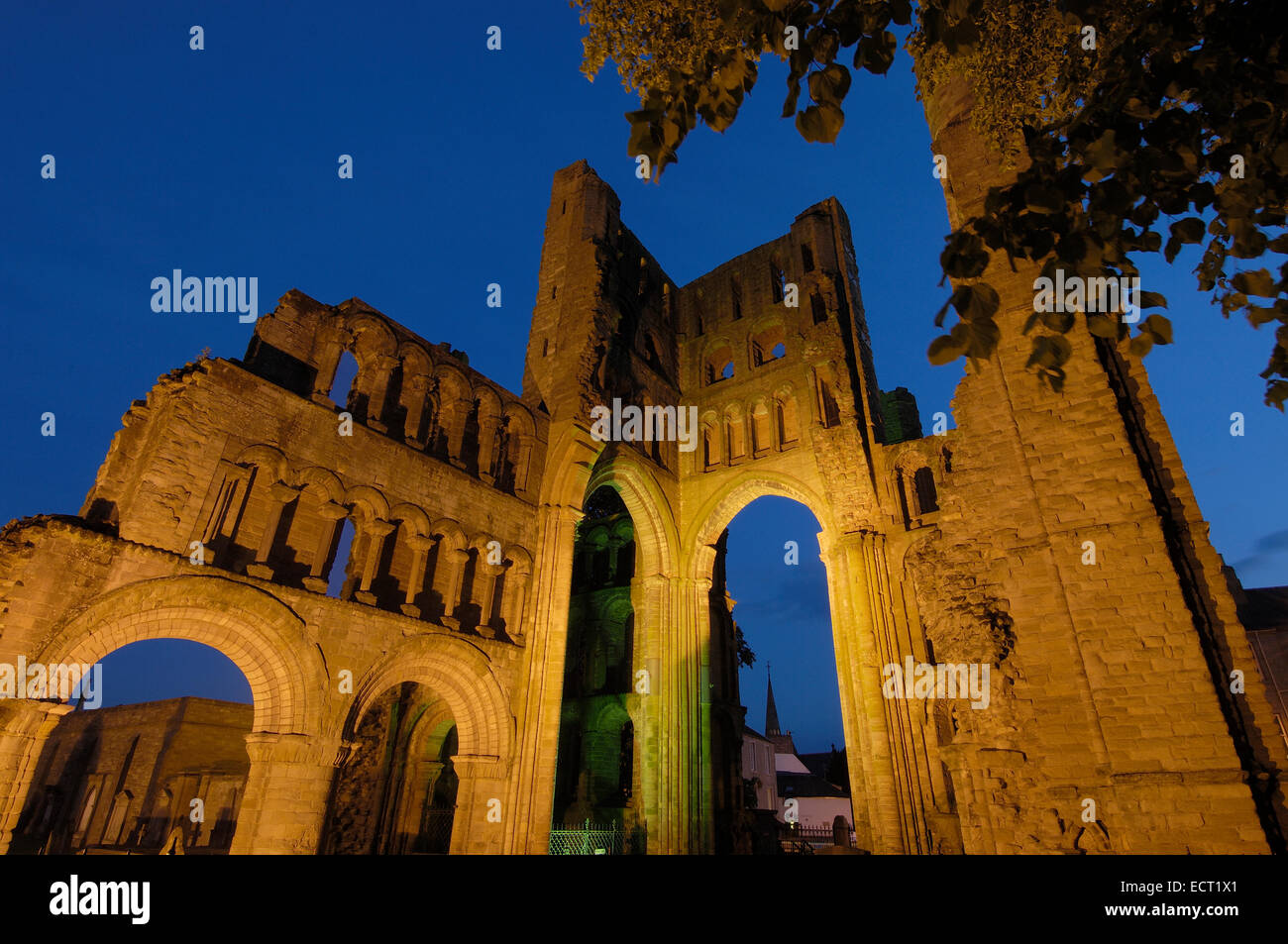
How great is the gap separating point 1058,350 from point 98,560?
11171 millimetres

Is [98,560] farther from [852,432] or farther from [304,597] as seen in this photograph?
[852,432]

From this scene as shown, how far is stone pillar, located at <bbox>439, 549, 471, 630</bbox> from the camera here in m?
12.9

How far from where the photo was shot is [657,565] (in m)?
19.0

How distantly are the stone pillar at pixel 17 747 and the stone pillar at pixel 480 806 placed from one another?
634cm

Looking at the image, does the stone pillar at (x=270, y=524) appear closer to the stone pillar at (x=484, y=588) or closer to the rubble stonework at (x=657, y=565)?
the rubble stonework at (x=657, y=565)

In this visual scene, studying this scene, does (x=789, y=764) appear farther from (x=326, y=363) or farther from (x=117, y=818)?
(x=326, y=363)

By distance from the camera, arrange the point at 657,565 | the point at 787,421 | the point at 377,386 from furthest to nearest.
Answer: the point at 787,421
the point at 657,565
the point at 377,386

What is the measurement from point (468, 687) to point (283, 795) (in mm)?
3658

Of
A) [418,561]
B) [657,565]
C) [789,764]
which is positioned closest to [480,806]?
[418,561]

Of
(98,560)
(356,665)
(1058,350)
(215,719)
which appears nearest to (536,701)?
(356,665)

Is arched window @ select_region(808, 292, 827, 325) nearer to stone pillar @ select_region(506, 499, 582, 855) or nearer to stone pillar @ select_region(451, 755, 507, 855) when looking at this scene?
stone pillar @ select_region(506, 499, 582, 855)

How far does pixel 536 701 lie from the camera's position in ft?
43.9

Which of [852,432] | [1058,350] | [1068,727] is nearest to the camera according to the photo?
[1058,350]

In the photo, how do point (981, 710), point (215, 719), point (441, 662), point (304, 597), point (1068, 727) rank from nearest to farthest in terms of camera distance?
point (1068, 727), point (981, 710), point (304, 597), point (441, 662), point (215, 719)
